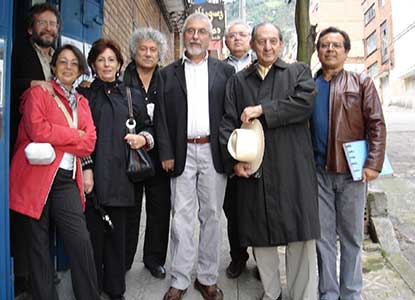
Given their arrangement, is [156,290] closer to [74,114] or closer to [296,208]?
[296,208]

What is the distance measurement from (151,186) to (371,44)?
3767cm

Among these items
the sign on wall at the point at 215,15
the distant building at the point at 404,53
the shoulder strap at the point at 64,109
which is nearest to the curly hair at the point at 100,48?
the shoulder strap at the point at 64,109

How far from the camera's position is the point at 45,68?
285cm

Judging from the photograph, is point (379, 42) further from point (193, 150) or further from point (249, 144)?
point (249, 144)

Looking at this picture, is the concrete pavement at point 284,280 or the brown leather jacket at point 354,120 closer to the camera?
the brown leather jacket at point 354,120

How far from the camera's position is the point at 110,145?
290 centimetres

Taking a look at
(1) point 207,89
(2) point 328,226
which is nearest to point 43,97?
(1) point 207,89

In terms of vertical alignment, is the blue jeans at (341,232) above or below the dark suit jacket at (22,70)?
below

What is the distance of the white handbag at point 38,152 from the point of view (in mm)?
2336

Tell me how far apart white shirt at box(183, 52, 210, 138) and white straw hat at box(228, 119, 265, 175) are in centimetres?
33

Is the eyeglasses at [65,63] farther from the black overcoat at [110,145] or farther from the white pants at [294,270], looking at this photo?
the white pants at [294,270]

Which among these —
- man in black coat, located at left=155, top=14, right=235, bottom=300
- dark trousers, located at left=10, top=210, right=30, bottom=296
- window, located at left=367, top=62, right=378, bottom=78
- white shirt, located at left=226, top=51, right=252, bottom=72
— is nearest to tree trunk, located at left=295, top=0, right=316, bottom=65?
white shirt, located at left=226, top=51, right=252, bottom=72

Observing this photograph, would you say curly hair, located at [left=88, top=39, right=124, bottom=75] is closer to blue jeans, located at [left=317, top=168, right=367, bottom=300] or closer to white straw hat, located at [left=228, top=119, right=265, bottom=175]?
white straw hat, located at [left=228, top=119, right=265, bottom=175]

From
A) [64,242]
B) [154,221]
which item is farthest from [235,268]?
[64,242]
